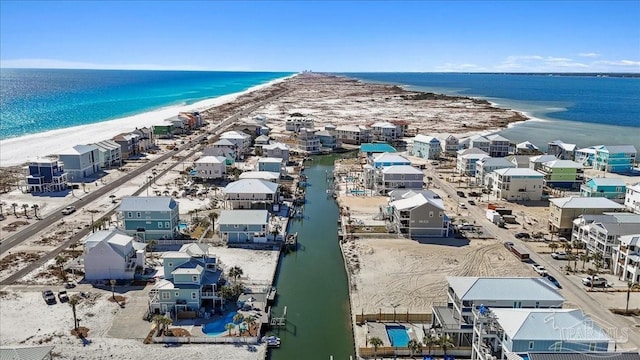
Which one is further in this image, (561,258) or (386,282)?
(561,258)

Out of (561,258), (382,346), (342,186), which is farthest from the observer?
(342,186)

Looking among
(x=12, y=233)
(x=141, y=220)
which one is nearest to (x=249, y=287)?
(x=141, y=220)

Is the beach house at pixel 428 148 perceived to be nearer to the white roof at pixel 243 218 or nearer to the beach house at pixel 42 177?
the white roof at pixel 243 218

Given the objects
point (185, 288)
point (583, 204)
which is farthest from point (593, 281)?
point (185, 288)

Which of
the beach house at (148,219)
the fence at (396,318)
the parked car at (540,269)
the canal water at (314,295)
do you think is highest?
the beach house at (148,219)

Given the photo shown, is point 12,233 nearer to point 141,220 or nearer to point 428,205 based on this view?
point 141,220

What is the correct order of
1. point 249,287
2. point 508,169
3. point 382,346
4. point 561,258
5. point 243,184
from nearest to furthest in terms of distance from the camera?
point 382,346, point 249,287, point 561,258, point 243,184, point 508,169

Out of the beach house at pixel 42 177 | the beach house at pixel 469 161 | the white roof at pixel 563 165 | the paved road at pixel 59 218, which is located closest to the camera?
the paved road at pixel 59 218

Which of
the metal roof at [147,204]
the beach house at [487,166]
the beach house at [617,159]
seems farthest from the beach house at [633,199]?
the metal roof at [147,204]
